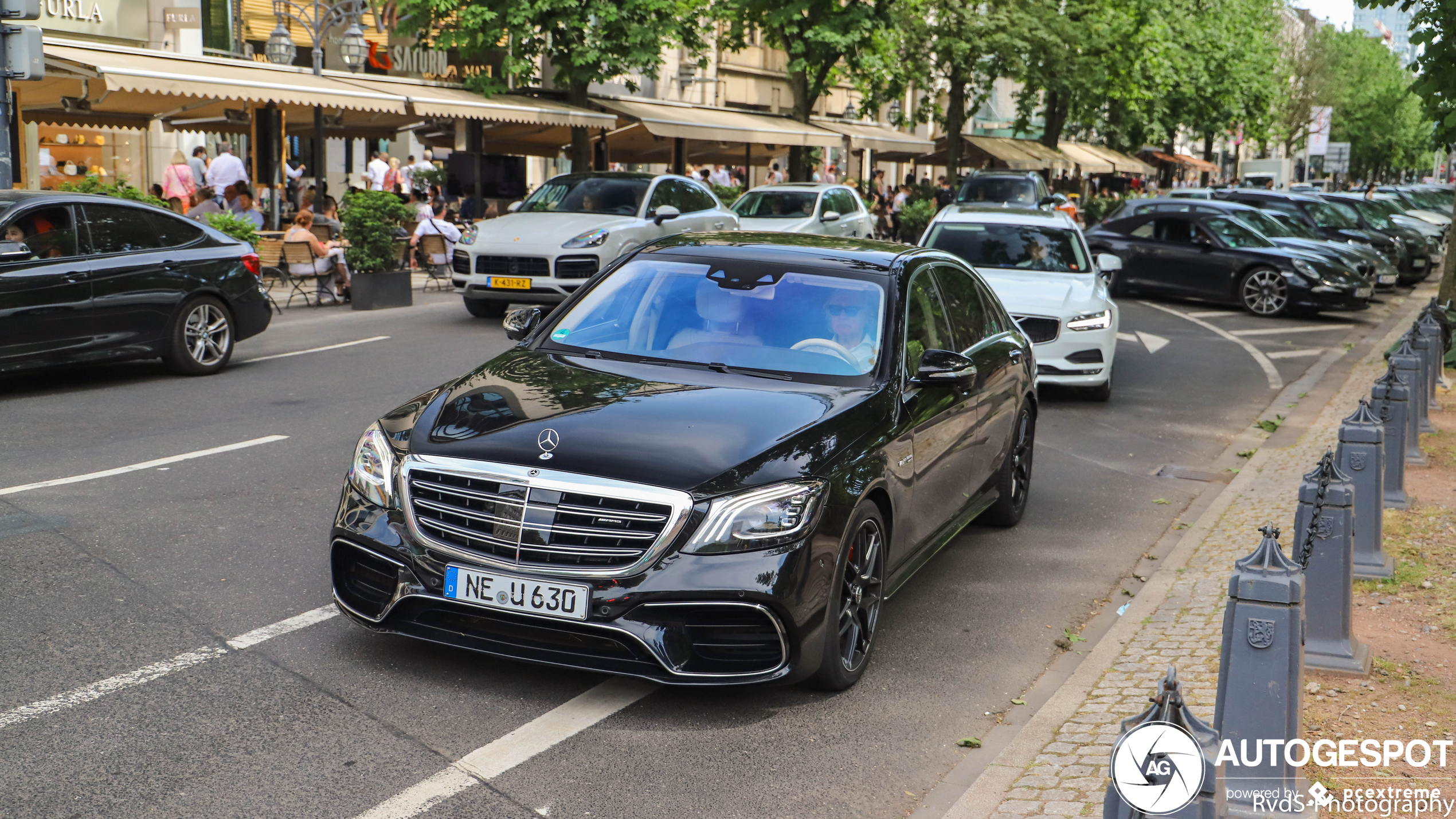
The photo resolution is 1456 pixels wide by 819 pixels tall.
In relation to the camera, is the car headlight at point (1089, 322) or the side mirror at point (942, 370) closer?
the side mirror at point (942, 370)

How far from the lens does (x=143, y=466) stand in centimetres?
811

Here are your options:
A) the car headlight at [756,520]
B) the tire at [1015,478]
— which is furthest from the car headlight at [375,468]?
the tire at [1015,478]

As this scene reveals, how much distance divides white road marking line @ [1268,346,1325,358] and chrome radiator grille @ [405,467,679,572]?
14.1 meters

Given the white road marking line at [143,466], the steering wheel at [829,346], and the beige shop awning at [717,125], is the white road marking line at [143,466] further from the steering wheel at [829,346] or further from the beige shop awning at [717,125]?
the beige shop awning at [717,125]

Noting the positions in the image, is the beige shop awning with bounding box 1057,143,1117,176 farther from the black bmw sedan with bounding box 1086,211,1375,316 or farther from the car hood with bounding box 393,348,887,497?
the car hood with bounding box 393,348,887,497

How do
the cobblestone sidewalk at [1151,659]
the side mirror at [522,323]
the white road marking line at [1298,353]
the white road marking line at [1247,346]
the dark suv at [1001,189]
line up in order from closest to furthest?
the cobblestone sidewalk at [1151,659], the side mirror at [522,323], the white road marking line at [1247,346], the white road marking line at [1298,353], the dark suv at [1001,189]

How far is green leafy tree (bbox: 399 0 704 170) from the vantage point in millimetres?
25391

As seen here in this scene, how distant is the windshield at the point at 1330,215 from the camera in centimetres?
2834

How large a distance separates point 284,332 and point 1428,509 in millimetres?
11243

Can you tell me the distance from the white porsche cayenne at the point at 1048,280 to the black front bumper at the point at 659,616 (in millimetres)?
6759

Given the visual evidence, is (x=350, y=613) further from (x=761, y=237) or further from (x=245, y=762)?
(x=761, y=237)

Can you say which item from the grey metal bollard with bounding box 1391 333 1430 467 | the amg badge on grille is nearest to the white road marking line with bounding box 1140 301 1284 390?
the grey metal bollard with bounding box 1391 333 1430 467

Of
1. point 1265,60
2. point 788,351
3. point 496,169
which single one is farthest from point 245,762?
point 1265,60

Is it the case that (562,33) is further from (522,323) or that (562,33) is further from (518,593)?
(518,593)
